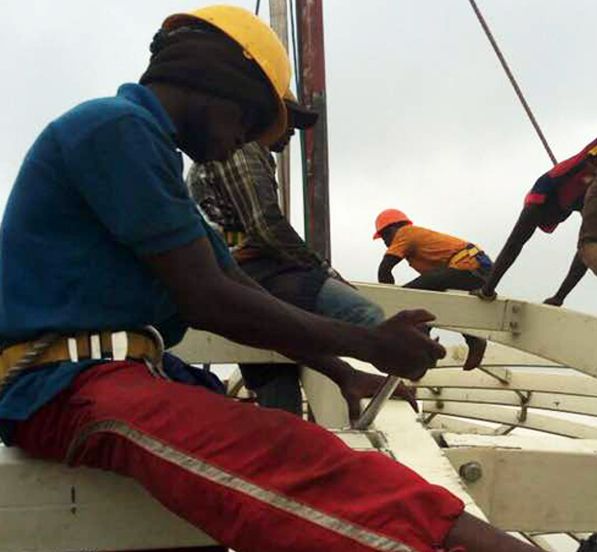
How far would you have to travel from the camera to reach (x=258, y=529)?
1.76 meters

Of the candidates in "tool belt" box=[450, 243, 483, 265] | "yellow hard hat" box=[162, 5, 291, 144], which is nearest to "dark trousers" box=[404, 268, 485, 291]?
"tool belt" box=[450, 243, 483, 265]

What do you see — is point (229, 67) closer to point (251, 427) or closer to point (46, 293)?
point (46, 293)

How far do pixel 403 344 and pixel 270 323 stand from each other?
0.91 feet

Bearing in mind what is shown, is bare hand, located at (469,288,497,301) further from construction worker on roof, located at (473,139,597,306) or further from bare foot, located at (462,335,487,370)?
construction worker on roof, located at (473,139,597,306)

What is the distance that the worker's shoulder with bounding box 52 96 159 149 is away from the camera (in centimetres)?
191

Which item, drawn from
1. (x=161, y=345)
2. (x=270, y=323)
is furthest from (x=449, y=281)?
(x=270, y=323)

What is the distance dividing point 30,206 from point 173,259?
35cm

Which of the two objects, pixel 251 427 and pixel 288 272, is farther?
pixel 288 272

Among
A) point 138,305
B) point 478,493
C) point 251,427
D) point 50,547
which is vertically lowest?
point 478,493

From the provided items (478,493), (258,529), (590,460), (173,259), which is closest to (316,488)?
(258,529)

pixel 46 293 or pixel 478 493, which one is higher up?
pixel 46 293

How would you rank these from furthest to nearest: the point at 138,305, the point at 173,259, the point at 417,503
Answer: the point at 138,305 < the point at 173,259 < the point at 417,503

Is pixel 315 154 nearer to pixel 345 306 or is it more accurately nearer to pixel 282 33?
pixel 282 33

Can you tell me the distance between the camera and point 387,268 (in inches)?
380
